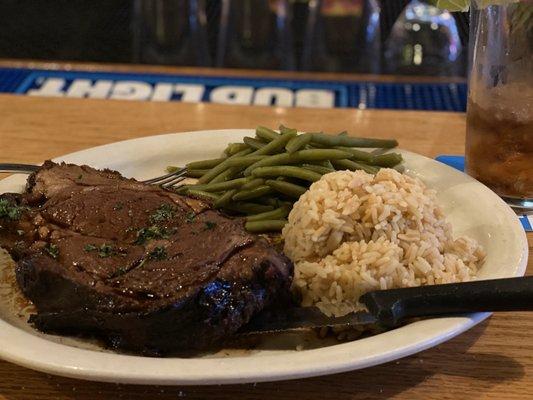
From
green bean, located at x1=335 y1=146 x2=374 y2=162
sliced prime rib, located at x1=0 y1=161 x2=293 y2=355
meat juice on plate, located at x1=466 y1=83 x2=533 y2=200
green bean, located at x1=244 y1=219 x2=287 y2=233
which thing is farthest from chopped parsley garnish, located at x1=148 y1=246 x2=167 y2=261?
meat juice on plate, located at x1=466 y1=83 x2=533 y2=200

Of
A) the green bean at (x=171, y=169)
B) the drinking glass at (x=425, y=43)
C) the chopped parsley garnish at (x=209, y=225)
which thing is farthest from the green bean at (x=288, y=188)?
the drinking glass at (x=425, y=43)

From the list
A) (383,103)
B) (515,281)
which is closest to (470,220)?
(515,281)

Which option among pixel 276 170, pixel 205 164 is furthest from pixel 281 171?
pixel 205 164

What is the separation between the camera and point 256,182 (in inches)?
85.0

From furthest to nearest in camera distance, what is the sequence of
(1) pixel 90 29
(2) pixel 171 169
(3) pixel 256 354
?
(1) pixel 90 29 → (2) pixel 171 169 → (3) pixel 256 354

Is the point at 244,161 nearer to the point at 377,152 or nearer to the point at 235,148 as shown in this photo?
the point at 235,148

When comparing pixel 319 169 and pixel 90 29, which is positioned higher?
pixel 90 29

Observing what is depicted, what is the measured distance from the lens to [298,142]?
2211mm

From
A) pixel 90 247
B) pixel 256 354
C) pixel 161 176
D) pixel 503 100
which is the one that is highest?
pixel 503 100

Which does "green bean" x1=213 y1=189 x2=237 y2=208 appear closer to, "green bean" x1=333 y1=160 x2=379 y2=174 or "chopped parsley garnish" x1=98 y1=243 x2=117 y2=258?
"green bean" x1=333 y1=160 x2=379 y2=174

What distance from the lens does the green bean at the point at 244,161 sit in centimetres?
223

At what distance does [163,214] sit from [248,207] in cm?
54

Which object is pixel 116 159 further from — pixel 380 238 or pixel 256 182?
pixel 380 238

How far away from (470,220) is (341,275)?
0.55 m
